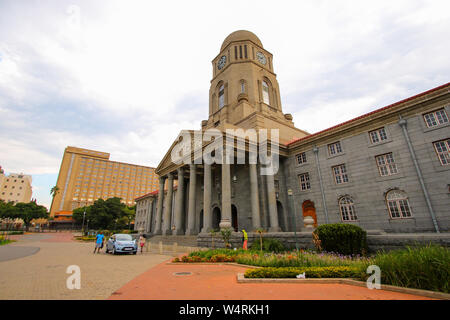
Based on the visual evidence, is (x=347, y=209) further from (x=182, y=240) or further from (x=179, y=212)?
(x=179, y=212)

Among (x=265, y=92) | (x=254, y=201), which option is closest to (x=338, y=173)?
(x=254, y=201)

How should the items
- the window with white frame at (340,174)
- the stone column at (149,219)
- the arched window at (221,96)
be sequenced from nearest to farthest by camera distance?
the window with white frame at (340,174), the arched window at (221,96), the stone column at (149,219)

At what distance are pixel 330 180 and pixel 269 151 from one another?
22.8 feet

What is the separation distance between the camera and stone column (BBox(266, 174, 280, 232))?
833 inches

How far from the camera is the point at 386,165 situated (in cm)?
1791

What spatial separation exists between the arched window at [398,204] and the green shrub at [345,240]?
27.0ft

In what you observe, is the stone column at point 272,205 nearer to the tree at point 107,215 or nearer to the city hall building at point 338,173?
the city hall building at point 338,173

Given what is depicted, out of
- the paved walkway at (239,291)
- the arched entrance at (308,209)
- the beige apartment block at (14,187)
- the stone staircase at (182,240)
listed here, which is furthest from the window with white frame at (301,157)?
the beige apartment block at (14,187)

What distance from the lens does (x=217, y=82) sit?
3691 cm

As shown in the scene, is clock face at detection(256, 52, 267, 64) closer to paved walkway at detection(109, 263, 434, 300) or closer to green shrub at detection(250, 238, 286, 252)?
green shrub at detection(250, 238, 286, 252)

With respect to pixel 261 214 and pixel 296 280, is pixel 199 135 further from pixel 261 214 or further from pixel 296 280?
pixel 296 280

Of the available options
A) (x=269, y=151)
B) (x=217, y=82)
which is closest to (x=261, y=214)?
(x=269, y=151)

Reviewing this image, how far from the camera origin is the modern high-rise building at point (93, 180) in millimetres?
105125
